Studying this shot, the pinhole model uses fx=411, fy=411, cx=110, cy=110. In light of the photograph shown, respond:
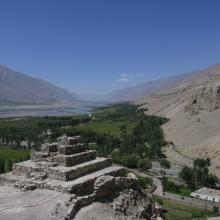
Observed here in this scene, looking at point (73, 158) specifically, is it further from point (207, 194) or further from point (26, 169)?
point (207, 194)

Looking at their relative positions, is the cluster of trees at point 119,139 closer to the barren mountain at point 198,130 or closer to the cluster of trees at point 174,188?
the barren mountain at point 198,130

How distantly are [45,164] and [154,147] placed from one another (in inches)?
2895

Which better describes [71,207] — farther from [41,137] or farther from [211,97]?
[211,97]

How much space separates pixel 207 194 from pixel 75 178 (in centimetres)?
4330

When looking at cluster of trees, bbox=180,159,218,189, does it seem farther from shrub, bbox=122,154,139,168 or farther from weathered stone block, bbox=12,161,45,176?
weathered stone block, bbox=12,161,45,176

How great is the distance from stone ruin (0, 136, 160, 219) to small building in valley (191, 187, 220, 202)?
38.8 meters

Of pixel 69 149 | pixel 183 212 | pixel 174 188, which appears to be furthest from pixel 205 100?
pixel 69 149

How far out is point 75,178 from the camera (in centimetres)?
2123

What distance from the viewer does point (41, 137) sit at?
115m

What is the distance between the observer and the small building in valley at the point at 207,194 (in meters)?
59.5

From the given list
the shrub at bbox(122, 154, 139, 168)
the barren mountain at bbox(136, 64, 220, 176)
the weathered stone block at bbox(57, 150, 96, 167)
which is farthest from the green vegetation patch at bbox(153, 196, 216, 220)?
the weathered stone block at bbox(57, 150, 96, 167)

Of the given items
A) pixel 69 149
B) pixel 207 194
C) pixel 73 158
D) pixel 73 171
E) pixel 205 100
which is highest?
pixel 205 100

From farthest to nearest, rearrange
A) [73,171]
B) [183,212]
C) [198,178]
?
[198,178], [183,212], [73,171]

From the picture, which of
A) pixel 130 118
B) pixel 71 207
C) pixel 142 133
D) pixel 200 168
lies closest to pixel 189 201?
pixel 200 168
